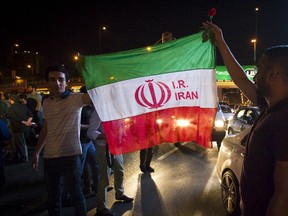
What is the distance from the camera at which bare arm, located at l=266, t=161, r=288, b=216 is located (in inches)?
72.7

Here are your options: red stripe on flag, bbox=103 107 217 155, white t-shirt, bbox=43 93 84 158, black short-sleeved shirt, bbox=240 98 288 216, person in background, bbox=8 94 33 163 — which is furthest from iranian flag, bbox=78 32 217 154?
person in background, bbox=8 94 33 163

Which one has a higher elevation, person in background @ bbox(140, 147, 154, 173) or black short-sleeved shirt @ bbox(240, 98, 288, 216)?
black short-sleeved shirt @ bbox(240, 98, 288, 216)

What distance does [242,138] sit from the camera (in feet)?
17.5

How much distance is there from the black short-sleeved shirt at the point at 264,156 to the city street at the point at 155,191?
3491 mm

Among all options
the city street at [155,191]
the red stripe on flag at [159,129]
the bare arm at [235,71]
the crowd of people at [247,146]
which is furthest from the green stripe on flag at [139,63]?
the city street at [155,191]

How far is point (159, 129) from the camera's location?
3.88 metres

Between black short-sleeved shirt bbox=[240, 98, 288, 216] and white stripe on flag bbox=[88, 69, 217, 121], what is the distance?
167 cm

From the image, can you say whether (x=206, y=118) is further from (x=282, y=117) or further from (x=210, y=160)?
(x=210, y=160)

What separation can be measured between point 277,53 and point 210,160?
7619 mm

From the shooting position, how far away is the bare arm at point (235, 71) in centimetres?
280

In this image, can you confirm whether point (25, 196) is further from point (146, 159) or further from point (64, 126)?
point (64, 126)

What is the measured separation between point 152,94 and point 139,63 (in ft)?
1.26

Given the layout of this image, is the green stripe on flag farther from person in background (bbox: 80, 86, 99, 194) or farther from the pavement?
the pavement

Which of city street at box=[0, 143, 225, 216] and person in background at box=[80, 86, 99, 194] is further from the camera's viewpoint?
person in background at box=[80, 86, 99, 194]
